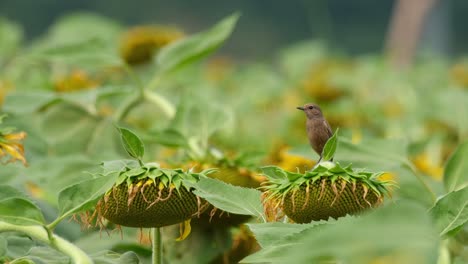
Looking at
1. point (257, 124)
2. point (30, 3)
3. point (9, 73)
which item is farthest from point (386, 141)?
point (30, 3)

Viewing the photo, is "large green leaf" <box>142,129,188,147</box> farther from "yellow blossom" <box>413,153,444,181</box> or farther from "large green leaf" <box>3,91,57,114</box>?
"yellow blossom" <box>413,153,444,181</box>

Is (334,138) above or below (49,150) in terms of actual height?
below

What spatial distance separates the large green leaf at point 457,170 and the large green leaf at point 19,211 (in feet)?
1.51

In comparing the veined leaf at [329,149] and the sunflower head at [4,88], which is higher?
the sunflower head at [4,88]

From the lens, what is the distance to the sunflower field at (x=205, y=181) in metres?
0.79

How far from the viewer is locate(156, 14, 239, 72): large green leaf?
1465mm

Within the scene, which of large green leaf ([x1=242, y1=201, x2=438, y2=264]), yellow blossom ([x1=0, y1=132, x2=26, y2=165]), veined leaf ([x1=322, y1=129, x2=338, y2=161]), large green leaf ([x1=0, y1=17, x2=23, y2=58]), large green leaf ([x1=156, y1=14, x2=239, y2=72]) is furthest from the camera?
large green leaf ([x1=0, y1=17, x2=23, y2=58])

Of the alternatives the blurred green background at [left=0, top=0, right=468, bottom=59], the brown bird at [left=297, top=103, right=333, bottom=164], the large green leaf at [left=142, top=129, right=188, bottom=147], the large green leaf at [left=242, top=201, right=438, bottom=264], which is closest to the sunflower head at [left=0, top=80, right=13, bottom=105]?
the large green leaf at [left=142, top=129, right=188, bottom=147]

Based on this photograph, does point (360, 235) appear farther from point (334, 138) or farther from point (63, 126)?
point (63, 126)

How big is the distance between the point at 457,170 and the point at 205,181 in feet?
1.10

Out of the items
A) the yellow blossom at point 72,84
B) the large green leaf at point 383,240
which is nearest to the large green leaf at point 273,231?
the large green leaf at point 383,240

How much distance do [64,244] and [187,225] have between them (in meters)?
0.18

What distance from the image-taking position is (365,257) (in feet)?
1.77

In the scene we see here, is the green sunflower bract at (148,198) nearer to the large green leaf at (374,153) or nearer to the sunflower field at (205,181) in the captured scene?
the sunflower field at (205,181)
